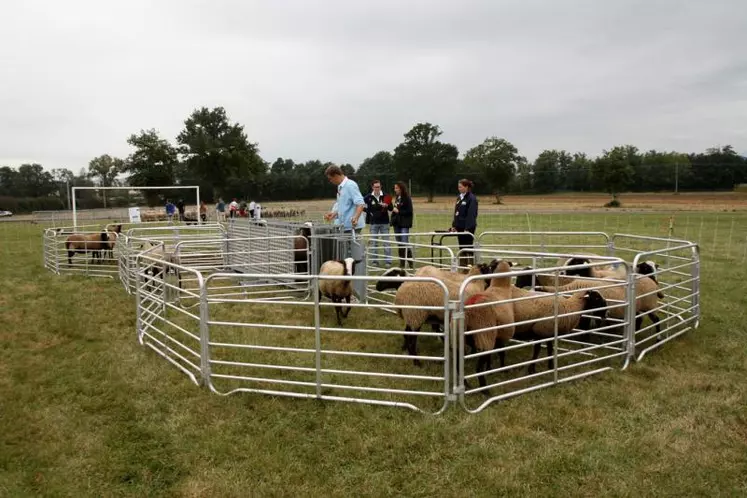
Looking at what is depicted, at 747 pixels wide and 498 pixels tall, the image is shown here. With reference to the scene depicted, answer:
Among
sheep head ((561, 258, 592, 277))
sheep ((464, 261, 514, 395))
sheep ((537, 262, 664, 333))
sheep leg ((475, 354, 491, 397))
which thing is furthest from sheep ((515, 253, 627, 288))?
sheep leg ((475, 354, 491, 397))

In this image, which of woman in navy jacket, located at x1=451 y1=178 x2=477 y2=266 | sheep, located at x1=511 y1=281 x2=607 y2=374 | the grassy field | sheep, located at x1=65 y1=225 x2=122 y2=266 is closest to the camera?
the grassy field

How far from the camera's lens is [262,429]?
4.45 meters

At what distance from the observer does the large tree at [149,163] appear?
50.5 metres

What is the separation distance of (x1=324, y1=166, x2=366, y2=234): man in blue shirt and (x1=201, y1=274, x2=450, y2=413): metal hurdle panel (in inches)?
69.0

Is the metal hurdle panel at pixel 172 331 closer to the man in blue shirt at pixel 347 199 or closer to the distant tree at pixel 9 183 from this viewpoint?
the man in blue shirt at pixel 347 199

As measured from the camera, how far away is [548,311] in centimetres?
570

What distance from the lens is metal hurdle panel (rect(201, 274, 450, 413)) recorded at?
480cm

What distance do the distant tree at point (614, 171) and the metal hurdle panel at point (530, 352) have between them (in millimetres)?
53996

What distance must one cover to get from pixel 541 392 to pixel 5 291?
11.3 m

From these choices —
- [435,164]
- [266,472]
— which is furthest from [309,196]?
[266,472]

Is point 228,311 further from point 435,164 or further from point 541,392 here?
point 435,164

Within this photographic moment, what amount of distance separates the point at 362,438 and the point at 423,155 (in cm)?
7151

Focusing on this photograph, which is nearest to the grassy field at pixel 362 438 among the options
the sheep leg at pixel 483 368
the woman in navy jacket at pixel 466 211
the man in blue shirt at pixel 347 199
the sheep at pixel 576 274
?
the sheep leg at pixel 483 368

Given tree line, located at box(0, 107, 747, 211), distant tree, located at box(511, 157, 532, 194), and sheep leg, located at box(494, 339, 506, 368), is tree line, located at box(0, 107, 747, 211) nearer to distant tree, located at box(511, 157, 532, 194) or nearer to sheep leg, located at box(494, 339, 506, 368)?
distant tree, located at box(511, 157, 532, 194)
